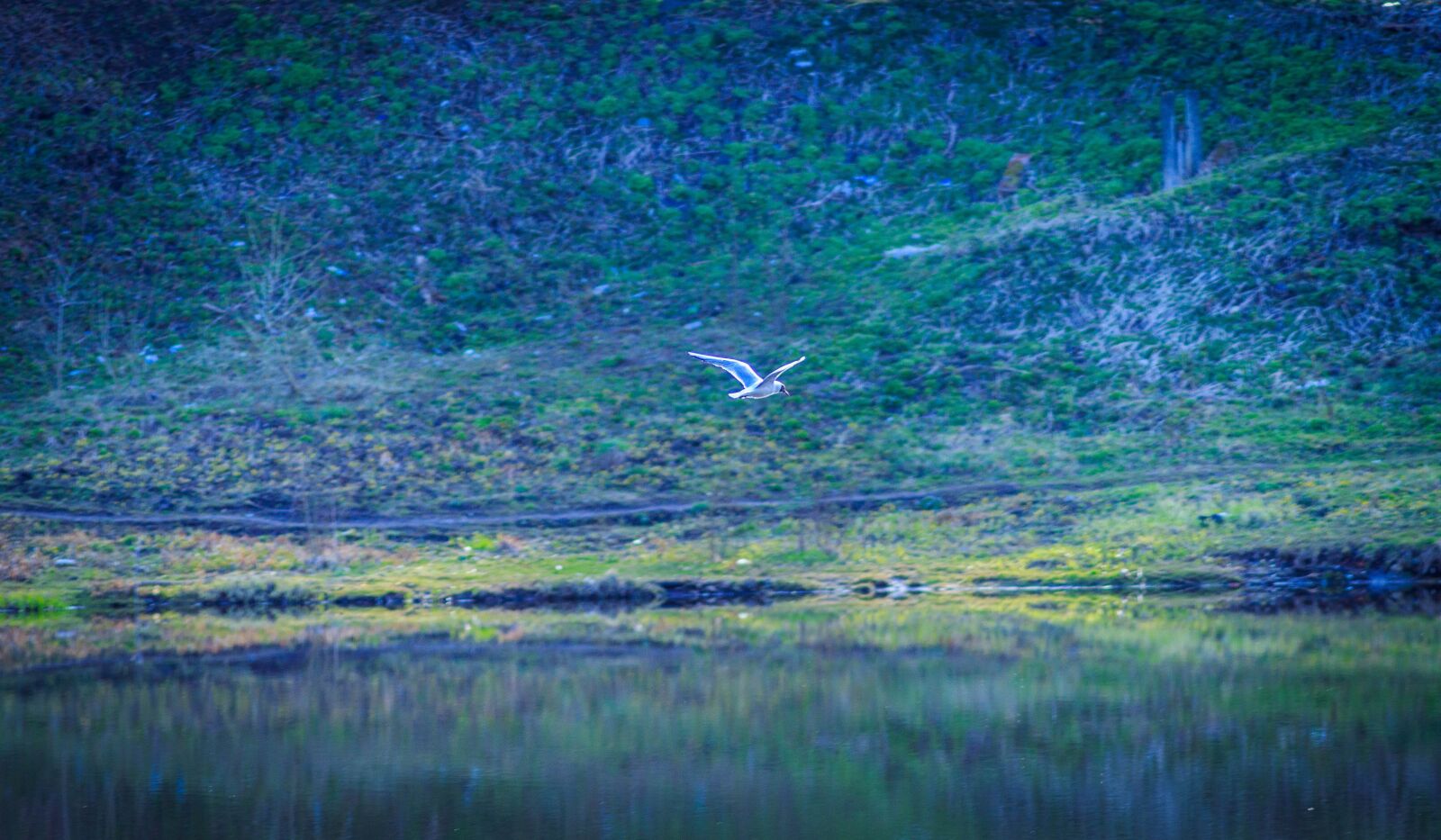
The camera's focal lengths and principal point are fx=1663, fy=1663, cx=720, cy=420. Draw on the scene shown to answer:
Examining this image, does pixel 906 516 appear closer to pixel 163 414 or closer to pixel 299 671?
pixel 299 671

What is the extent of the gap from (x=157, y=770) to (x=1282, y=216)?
36305 mm

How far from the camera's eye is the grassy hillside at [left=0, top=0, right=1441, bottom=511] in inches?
1574

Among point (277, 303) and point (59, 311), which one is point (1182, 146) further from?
point (59, 311)

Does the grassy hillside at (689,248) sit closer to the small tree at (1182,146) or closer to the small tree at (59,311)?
the small tree at (59,311)

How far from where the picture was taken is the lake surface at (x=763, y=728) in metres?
16.8

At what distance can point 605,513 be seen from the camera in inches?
1459

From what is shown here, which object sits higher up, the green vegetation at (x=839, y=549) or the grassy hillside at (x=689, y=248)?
the grassy hillside at (x=689, y=248)

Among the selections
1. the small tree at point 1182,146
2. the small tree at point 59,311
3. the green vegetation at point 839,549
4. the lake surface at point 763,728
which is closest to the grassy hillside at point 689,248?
the small tree at point 59,311

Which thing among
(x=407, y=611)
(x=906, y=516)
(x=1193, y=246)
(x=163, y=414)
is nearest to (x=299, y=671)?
(x=407, y=611)

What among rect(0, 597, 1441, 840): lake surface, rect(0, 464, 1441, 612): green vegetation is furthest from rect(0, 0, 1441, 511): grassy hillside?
rect(0, 597, 1441, 840): lake surface

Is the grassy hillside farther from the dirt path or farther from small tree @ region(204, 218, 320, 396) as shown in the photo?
the dirt path

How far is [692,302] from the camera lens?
47531mm

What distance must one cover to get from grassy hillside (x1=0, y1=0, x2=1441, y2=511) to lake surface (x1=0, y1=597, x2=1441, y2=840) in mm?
11777

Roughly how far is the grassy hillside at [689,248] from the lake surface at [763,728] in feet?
38.6
